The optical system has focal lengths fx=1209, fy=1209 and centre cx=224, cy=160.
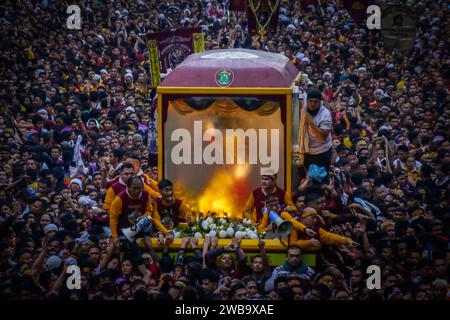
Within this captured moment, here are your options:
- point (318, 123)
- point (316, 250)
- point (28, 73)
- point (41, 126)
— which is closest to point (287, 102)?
point (318, 123)

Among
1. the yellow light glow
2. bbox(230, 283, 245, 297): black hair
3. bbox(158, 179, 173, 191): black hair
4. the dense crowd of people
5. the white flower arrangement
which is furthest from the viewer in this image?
the yellow light glow

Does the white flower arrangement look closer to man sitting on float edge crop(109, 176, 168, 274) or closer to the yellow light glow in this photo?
the yellow light glow

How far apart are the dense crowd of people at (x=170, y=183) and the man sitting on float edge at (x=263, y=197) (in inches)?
1.1

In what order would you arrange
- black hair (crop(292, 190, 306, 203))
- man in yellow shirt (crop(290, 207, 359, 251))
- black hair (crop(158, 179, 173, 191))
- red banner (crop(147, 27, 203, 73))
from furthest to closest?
red banner (crop(147, 27, 203, 73)) < black hair (crop(158, 179, 173, 191)) < black hair (crop(292, 190, 306, 203)) < man in yellow shirt (crop(290, 207, 359, 251))

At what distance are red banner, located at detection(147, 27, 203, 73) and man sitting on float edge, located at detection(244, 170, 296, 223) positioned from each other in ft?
11.5

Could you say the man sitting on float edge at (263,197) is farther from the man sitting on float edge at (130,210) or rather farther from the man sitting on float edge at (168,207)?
the man sitting on float edge at (130,210)

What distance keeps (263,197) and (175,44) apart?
389 centimetres

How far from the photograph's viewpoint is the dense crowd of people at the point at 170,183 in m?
12.4

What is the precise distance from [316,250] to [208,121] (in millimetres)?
2347

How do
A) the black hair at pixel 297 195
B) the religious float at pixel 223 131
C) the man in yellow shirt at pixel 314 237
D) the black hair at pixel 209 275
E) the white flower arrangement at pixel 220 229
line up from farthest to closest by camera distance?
the religious float at pixel 223 131
the white flower arrangement at pixel 220 229
the black hair at pixel 297 195
the man in yellow shirt at pixel 314 237
the black hair at pixel 209 275

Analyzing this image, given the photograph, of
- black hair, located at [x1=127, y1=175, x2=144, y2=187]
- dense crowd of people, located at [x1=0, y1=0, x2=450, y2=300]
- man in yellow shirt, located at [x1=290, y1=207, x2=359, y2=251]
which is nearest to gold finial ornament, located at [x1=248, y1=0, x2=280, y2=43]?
dense crowd of people, located at [x1=0, y1=0, x2=450, y2=300]

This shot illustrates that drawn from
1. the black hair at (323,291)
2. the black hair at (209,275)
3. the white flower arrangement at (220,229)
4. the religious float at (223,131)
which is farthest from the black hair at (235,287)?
the religious float at (223,131)

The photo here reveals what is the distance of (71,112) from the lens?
17812mm

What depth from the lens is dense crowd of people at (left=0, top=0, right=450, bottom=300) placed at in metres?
12.4
